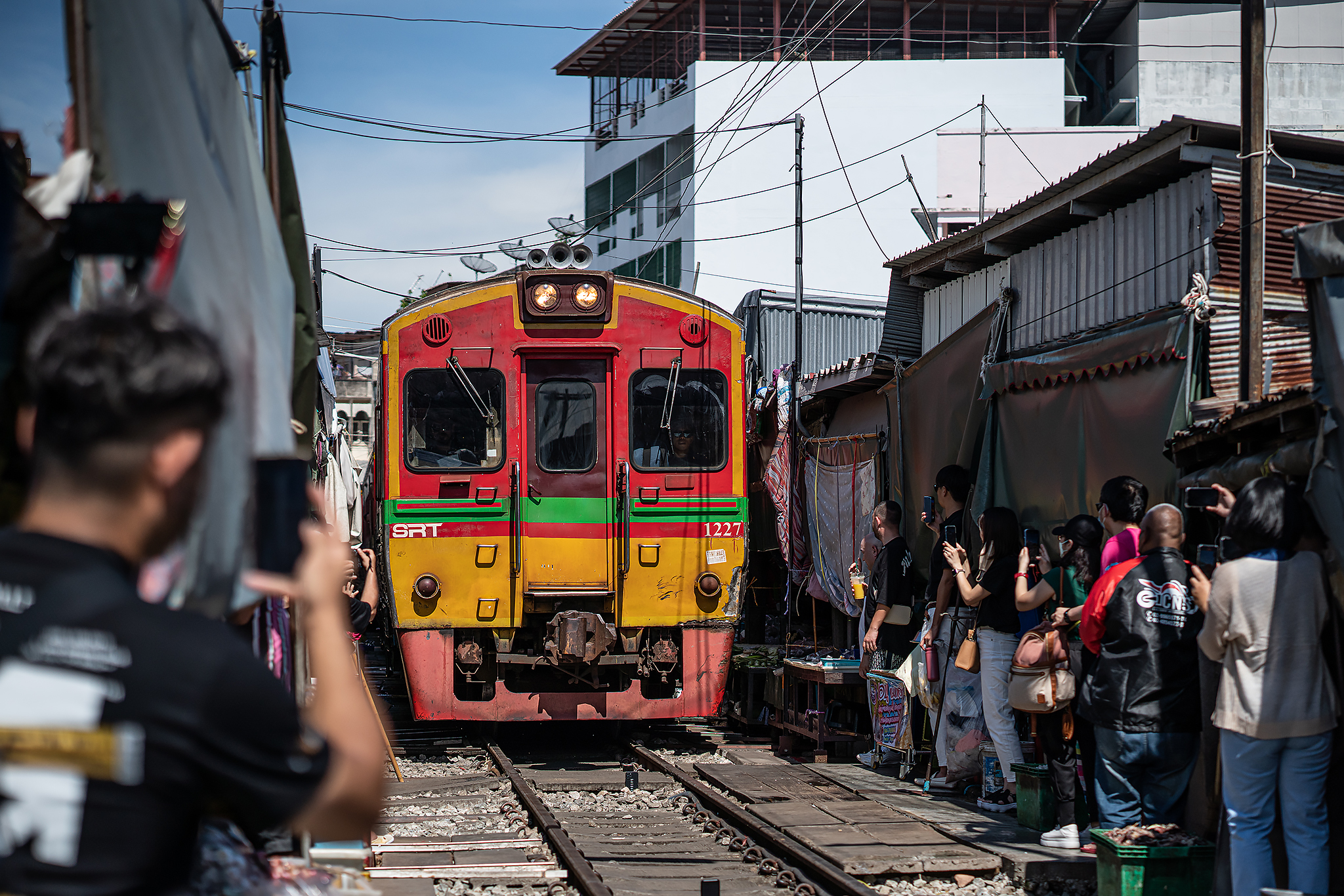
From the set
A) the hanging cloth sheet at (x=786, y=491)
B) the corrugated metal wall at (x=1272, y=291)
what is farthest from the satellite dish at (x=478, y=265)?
the corrugated metal wall at (x=1272, y=291)

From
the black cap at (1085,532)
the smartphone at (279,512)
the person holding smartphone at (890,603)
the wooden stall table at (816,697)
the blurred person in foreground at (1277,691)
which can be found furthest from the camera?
the wooden stall table at (816,697)

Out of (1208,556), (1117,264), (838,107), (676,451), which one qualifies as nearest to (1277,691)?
(1208,556)

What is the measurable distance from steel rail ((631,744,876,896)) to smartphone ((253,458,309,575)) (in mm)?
4481

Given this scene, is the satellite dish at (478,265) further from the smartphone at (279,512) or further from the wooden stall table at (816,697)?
the smartphone at (279,512)

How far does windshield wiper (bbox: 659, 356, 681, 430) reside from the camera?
9922 mm

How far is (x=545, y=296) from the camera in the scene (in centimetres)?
981

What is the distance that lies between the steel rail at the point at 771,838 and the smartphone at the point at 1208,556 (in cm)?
216

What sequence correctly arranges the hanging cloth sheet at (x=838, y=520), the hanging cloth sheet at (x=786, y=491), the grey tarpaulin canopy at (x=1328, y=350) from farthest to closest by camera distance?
the hanging cloth sheet at (x=786, y=491)
the hanging cloth sheet at (x=838, y=520)
the grey tarpaulin canopy at (x=1328, y=350)

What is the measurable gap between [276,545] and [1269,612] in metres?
4.17

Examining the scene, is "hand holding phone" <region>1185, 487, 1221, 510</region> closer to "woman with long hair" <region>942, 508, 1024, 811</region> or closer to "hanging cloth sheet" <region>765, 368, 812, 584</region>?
"woman with long hair" <region>942, 508, 1024, 811</region>

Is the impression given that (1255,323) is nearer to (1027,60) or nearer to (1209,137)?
(1209,137)

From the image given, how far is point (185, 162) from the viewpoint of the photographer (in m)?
2.59

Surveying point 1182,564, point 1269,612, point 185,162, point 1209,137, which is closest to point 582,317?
point 1209,137

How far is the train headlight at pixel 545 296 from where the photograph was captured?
9.80 metres
